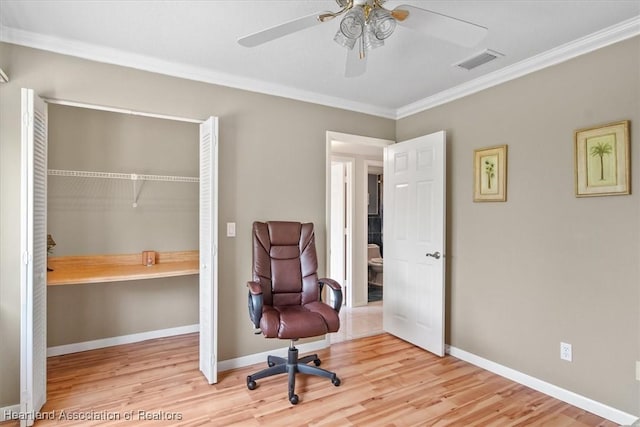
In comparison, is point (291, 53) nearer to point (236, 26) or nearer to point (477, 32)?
point (236, 26)

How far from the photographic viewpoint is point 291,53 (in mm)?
2490

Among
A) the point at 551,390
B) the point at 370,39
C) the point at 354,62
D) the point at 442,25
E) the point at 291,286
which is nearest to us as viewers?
the point at 442,25

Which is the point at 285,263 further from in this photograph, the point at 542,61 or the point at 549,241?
the point at 542,61

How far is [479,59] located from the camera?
8.39 feet

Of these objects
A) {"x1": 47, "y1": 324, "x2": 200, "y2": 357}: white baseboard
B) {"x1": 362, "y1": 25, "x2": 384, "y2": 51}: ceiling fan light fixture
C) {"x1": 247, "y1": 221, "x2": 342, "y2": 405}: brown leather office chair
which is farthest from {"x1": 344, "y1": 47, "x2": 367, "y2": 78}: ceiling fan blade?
{"x1": 47, "y1": 324, "x2": 200, "y2": 357}: white baseboard

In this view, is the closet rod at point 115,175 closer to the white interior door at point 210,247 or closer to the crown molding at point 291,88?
the white interior door at point 210,247

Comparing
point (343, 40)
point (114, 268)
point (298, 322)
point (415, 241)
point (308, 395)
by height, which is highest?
point (343, 40)

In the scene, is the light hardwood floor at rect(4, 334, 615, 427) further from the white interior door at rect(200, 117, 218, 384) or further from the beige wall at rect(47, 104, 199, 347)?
the beige wall at rect(47, 104, 199, 347)

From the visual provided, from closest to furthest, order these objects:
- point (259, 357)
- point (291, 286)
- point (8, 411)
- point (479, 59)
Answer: point (8, 411) < point (479, 59) < point (291, 286) < point (259, 357)

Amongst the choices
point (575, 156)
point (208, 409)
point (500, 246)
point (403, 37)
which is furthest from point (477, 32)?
point (208, 409)

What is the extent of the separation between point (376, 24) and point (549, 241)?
6.48 ft

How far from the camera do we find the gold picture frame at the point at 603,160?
2.09 m

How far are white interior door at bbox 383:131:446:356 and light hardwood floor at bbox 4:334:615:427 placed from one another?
364 millimetres

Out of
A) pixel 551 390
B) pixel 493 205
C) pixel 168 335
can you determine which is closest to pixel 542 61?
pixel 493 205
